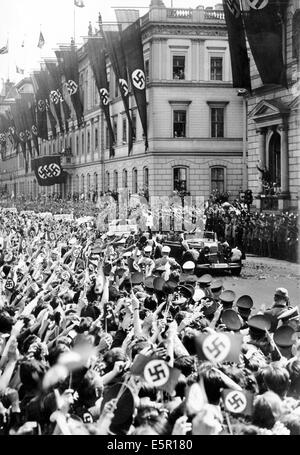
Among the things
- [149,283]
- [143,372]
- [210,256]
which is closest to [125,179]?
[210,256]

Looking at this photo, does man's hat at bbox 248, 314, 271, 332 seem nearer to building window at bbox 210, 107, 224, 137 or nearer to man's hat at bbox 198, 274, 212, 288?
man's hat at bbox 198, 274, 212, 288

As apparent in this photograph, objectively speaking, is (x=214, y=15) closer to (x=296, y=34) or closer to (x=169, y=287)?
(x=296, y=34)

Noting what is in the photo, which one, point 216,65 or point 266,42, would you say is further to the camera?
point 216,65

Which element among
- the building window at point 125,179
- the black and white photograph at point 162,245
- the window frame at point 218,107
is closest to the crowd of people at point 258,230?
the black and white photograph at point 162,245

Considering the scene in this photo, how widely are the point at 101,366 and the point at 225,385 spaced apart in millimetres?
1481

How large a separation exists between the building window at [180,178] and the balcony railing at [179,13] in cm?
931

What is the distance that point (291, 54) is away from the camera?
2697 cm

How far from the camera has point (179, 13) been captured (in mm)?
42188

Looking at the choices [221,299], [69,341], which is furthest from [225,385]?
[221,299]

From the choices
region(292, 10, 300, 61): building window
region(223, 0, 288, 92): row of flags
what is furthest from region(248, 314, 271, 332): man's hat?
region(292, 10, 300, 61): building window

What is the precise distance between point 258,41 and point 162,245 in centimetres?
749
